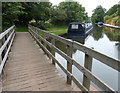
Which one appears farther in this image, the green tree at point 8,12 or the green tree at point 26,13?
the green tree at point 26,13

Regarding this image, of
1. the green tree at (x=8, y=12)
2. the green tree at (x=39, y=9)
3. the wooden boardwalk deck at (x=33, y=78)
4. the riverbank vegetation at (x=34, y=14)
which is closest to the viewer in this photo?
the wooden boardwalk deck at (x=33, y=78)

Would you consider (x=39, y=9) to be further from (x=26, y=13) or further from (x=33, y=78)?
(x=33, y=78)

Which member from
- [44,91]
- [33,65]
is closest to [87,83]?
[44,91]

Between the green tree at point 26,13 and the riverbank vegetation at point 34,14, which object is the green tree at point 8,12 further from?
the green tree at point 26,13

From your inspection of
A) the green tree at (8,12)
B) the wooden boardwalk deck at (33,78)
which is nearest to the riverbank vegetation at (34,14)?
the green tree at (8,12)

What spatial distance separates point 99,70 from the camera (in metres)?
5.71

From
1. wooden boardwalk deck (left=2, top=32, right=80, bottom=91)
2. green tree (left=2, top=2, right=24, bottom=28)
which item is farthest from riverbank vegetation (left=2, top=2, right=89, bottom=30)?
wooden boardwalk deck (left=2, top=32, right=80, bottom=91)

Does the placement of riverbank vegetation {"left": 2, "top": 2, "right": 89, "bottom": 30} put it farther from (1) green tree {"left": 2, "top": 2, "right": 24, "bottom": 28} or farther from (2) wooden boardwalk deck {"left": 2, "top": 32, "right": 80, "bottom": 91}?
(2) wooden boardwalk deck {"left": 2, "top": 32, "right": 80, "bottom": 91}

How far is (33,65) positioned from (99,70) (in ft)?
10.9

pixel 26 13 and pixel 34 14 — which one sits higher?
pixel 34 14

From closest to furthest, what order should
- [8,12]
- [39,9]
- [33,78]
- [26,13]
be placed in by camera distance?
[33,78] → [8,12] → [26,13] → [39,9]

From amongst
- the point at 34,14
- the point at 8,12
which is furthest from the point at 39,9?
the point at 8,12

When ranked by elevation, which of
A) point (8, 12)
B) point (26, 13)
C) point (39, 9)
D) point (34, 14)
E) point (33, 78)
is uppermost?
point (39, 9)

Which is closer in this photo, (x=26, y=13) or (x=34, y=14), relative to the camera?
(x=26, y=13)
